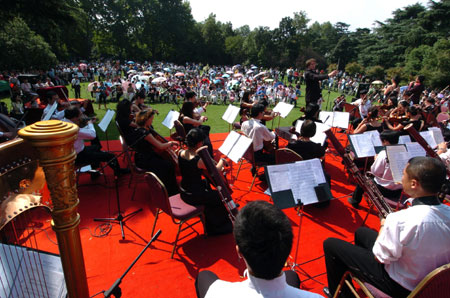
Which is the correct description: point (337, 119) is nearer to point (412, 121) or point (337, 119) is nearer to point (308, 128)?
point (412, 121)

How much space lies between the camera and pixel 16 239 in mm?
2279

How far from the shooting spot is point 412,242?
1.89 metres

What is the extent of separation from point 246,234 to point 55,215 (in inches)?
41.4

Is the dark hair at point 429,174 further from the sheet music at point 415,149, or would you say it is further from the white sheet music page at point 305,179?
the sheet music at point 415,149

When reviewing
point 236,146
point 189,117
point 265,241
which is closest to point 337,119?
point 236,146

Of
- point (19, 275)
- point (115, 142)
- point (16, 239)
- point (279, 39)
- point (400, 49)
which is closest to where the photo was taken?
point (19, 275)

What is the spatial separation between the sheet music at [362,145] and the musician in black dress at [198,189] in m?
2.74

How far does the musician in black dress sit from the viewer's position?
350cm

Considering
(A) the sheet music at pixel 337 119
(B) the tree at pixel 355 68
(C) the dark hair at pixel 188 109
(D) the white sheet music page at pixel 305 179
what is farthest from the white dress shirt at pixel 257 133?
(B) the tree at pixel 355 68

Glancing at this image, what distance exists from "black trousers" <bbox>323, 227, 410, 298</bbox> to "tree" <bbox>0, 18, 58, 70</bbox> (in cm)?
2683

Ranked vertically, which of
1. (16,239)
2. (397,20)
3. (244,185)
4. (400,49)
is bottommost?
(244,185)

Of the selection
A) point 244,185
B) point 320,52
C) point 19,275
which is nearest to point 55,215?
point 19,275

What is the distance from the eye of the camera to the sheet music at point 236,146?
Result: 4191mm

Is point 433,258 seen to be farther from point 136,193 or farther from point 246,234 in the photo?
point 136,193
